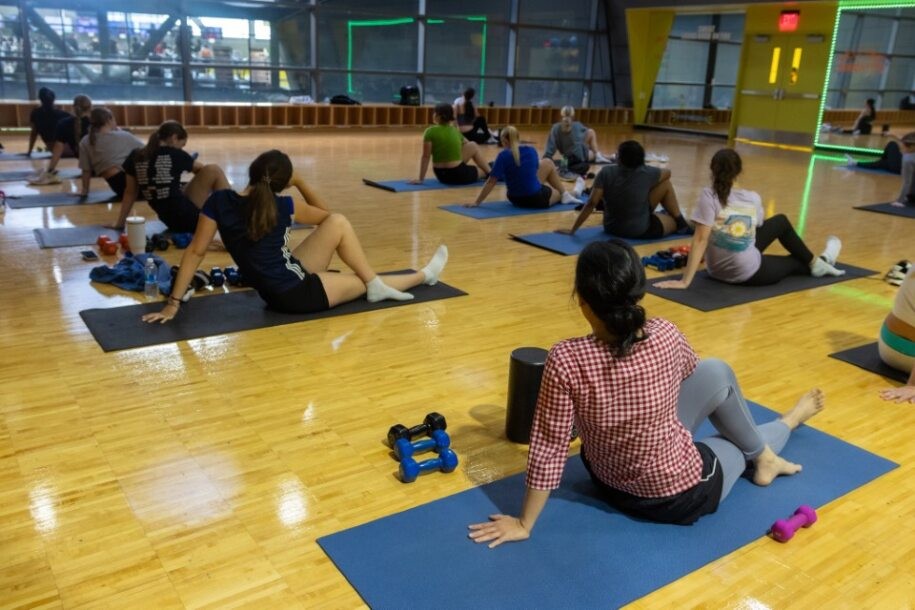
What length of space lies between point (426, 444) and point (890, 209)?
22.8 ft

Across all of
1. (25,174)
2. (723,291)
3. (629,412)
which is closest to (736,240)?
(723,291)

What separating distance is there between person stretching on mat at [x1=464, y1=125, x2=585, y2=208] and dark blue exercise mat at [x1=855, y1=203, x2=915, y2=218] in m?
A: 3.24

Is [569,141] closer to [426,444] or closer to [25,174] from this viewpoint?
[25,174]

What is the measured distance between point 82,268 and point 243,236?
1623 mm

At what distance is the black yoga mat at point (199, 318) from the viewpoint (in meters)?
3.51

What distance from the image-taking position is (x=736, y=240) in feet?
14.8

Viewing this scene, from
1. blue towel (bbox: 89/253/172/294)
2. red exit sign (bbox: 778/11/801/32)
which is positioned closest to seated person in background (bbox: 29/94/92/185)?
blue towel (bbox: 89/253/172/294)

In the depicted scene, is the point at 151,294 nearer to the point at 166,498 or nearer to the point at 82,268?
the point at 82,268

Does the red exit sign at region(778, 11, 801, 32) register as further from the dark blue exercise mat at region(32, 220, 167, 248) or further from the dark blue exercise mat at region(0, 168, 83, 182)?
the dark blue exercise mat at region(32, 220, 167, 248)

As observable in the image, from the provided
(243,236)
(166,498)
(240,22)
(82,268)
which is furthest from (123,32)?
(166,498)

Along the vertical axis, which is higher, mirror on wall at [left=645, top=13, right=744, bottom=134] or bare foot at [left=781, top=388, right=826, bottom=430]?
mirror on wall at [left=645, top=13, right=744, bottom=134]

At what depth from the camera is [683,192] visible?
8.42m

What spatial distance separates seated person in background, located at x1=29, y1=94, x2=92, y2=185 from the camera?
7.02 metres

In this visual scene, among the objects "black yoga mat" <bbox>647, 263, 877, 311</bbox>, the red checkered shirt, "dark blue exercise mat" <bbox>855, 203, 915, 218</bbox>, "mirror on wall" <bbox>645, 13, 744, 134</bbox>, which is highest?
"mirror on wall" <bbox>645, 13, 744, 134</bbox>
